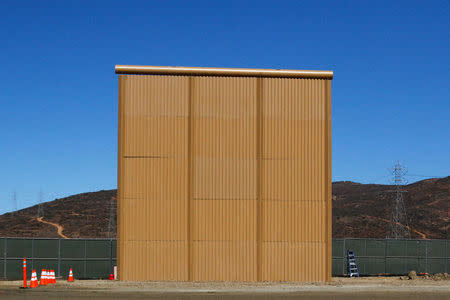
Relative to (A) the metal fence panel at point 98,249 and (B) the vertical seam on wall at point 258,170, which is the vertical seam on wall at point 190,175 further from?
(A) the metal fence panel at point 98,249

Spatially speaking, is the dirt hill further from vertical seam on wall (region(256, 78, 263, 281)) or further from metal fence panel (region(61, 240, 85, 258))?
vertical seam on wall (region(256, 78, 263, 281))

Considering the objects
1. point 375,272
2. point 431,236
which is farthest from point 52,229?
point 375,272

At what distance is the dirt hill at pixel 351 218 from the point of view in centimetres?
9631

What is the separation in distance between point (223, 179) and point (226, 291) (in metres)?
6.17

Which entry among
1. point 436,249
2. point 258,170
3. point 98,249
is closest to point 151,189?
point 258,170

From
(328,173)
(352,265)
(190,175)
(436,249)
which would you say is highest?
(328,173)

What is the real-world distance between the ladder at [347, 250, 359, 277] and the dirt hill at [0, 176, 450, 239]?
51453 millimetres

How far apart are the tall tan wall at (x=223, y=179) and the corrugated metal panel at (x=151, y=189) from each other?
2.0 inches

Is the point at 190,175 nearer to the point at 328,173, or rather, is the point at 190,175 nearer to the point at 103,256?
the point at 328,173

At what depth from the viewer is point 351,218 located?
4198 inches

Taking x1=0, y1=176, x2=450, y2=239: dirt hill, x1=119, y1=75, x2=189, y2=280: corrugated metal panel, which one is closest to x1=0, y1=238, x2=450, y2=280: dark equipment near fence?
x1=119, y1=75, x2=189, y2=280: corrugated metal panel

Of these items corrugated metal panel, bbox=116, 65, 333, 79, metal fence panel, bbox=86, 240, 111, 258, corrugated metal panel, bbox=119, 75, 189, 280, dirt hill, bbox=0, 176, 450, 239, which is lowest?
dirt hill, bbox=0, 176, 450, 239

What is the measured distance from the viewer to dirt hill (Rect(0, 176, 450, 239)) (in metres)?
96.3

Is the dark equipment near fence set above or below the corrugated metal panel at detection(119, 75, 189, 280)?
below
